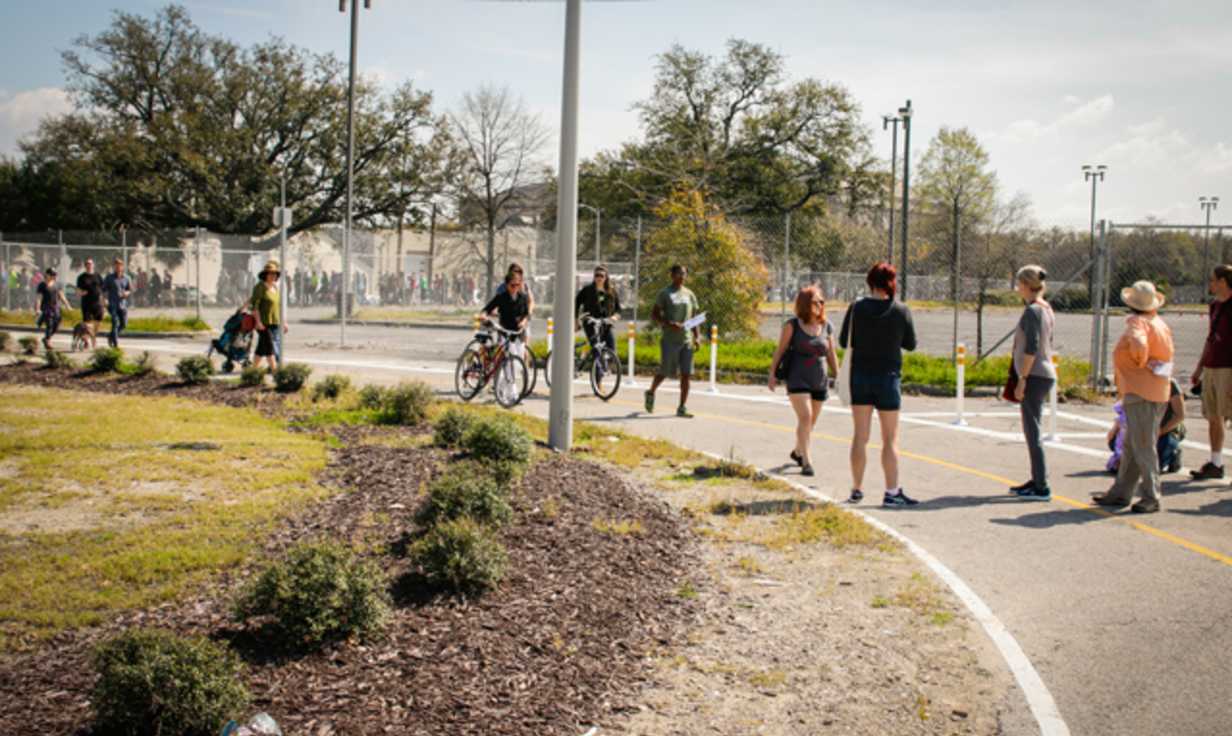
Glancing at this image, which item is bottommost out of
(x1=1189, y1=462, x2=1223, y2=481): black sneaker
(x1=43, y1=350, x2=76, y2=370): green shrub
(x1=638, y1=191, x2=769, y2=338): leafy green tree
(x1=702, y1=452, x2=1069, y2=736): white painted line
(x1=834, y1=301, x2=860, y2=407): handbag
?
(x1=702, y1=452, x2=1069, y2=736): white painted line

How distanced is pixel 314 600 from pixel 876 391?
517cm

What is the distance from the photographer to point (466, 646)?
4699 mm

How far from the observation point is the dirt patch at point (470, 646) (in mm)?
3992

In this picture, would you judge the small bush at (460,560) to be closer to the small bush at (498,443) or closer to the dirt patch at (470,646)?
the dirt patch at (470,646)

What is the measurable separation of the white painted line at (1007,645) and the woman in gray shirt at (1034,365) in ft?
6.27

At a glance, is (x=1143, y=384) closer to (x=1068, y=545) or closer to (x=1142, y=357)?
(x=1142, y=357)

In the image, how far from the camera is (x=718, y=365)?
2047cm

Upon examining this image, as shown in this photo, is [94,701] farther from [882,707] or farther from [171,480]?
[171,480]

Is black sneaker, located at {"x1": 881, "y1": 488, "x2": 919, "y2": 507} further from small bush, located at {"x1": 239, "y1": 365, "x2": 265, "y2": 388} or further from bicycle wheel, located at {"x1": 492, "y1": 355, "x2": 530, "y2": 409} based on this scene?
small bush, located at {"x1": 239, "y1": 365, "x2": 265, "y2": 388}

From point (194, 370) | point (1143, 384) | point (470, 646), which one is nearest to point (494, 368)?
point (194, 370)

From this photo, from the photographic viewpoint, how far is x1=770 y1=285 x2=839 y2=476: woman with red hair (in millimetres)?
9820

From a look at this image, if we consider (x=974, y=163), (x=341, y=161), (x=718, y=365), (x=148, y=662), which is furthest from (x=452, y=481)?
(x=341, y=161)

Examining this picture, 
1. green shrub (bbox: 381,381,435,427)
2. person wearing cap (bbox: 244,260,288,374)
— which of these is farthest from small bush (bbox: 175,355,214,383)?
green shrub (bbox: 381,381,435,427)

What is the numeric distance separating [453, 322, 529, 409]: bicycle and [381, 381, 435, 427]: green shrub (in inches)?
76.3
